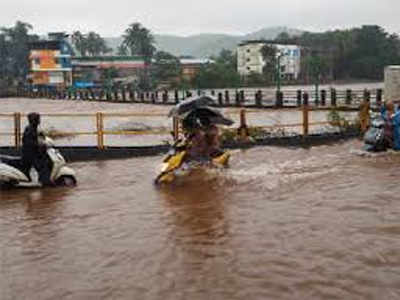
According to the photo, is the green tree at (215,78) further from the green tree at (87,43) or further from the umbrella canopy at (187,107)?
the umbrella canopy at (187,107)

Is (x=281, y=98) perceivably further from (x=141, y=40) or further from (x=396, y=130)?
(x=141, y=40)

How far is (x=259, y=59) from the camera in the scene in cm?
10844

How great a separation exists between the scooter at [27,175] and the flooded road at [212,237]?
0.74ft

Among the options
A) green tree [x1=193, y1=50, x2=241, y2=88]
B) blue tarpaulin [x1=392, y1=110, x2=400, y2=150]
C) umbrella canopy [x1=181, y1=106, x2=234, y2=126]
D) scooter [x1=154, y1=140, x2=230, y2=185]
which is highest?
green tree [x1=193, y1=50, x2=241, y2=88]

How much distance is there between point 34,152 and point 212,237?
164 inches

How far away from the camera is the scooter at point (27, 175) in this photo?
993 centimetres

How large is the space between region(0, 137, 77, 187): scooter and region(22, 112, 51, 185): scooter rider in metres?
0.06

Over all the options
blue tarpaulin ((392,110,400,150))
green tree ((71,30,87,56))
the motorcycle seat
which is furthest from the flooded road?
green tree ((71,30,87,56))

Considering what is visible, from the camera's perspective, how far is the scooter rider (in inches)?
388

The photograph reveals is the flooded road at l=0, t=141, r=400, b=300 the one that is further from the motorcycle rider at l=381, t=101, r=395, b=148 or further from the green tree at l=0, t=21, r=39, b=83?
the green tree at l=0, t=21, r=39, b=83

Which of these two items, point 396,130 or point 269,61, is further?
point 269,61

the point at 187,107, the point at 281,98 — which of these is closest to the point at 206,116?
the point at 187,107

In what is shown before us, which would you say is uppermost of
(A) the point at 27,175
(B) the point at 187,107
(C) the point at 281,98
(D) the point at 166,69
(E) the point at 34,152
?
(D) the point at 166,69

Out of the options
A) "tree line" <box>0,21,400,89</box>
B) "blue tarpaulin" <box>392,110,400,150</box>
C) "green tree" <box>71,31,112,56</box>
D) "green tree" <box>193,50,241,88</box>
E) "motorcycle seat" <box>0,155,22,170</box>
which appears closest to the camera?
"motorcycle seat" <box>0,155,22,170</box>
